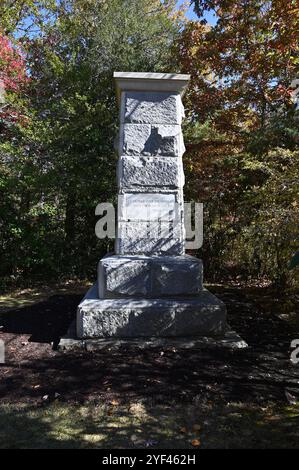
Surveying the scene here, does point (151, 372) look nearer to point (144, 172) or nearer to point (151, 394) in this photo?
point (151, 394)

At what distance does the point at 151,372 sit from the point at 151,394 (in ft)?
1.24

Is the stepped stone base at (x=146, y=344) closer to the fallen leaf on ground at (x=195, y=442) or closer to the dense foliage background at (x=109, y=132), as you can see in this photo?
the fallen leaf on ground at (x=195, y=442)

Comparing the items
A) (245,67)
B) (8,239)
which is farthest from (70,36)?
(8,239)

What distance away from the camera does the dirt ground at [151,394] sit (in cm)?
248

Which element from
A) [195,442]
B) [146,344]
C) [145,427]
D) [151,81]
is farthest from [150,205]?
[195,442]

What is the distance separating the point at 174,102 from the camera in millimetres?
4676

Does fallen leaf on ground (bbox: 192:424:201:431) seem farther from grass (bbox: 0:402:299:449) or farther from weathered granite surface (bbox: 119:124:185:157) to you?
weathered granite surface (bbox: 119:124:185:157)

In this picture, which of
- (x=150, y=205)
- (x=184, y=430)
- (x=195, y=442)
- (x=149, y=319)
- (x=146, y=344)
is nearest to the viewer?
(x=195, y=442)

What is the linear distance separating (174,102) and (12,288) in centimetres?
530

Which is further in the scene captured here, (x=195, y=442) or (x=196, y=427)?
(x=196, y=427)

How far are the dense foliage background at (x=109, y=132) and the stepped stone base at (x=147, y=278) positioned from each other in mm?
3460

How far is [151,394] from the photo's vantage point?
305 centimetres

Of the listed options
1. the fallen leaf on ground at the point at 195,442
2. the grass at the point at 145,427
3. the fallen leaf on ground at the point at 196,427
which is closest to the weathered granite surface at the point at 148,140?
the grass at the point at 145,427

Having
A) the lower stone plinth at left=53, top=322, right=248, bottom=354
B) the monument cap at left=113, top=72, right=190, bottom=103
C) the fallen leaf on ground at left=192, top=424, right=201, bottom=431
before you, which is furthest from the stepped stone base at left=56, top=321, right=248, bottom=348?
the monument cap at left=113, top=72, right=190, bottom=103
